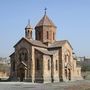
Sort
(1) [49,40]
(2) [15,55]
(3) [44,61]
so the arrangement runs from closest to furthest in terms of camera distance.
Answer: (3) [44,61]
(2) [15,55]
(1) [49,40]

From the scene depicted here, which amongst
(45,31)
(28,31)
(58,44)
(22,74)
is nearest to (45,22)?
(45,31)

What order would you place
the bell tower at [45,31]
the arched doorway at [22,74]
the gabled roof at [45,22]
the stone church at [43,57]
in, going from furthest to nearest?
the gabled roof at [45,22]
the bell tower at [45,31]
the arched doorway at [22,74]
the stone church at [43,57]

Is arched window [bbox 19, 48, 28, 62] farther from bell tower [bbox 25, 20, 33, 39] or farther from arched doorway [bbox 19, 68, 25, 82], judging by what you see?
bell tower [bbox 25, 20, 33, 39]

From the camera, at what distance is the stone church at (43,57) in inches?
1965

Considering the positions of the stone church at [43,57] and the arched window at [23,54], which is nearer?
the stone church at [43,57]

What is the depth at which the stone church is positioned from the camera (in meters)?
49.9

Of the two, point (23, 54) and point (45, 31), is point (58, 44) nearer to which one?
point (45, 31)

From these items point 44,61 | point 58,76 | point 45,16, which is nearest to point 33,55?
point 44,61

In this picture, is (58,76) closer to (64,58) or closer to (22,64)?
(64,58)

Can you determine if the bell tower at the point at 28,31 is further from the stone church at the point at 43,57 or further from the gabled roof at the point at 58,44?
the gabled roof at the point at 58,44

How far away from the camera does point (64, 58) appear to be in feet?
180

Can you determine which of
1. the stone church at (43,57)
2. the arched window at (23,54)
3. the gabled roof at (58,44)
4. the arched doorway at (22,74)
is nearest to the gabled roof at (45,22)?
the stone church at (43,57)

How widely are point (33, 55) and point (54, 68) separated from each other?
5.17 m

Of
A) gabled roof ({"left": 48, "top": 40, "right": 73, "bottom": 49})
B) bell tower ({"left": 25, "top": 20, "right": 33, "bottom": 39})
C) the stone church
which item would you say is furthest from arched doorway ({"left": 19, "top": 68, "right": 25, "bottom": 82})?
gabled roof ({"left": 48, "top": 40, "right": 73, "bottom": 49})
